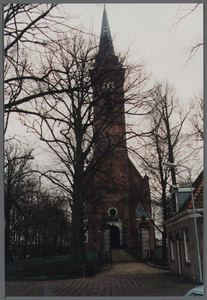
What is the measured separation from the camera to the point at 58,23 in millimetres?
8344

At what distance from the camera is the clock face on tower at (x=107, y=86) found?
463 inches

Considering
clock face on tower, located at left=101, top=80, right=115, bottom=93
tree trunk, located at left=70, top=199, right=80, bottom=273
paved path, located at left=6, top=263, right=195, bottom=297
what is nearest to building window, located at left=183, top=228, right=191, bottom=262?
paved path, located at left=6, top=263, right=195, bottom=297

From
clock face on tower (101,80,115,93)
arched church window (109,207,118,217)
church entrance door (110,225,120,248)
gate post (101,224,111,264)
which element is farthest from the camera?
arched church window (109,207,118,217)

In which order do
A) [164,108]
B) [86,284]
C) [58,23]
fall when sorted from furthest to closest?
[164,108], [86,284], [58,23]

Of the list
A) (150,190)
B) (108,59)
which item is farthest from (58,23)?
(150,190)

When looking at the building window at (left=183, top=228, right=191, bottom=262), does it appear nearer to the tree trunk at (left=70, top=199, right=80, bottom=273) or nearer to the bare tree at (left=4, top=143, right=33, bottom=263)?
the tree trunk at (left=70, top=199, right=80, bottom=273)

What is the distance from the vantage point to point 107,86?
12219mm

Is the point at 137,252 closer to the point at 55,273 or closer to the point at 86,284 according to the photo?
the point at 55,273

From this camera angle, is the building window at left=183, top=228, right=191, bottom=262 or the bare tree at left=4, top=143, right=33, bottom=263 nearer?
the building window at left=183, top=228, right=191, bottom=262

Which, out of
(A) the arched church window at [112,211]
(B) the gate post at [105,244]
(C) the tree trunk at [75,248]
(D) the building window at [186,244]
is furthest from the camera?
(A) the arched church window at [112,211]

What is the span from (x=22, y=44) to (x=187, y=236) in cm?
981

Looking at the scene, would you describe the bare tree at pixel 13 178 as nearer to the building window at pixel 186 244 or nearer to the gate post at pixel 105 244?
the gate post at pixel 105 244

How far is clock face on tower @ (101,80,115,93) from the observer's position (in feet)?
38.6

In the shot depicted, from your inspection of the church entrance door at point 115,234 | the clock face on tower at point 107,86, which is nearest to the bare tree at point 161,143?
the clock face on tower at point 107,86
